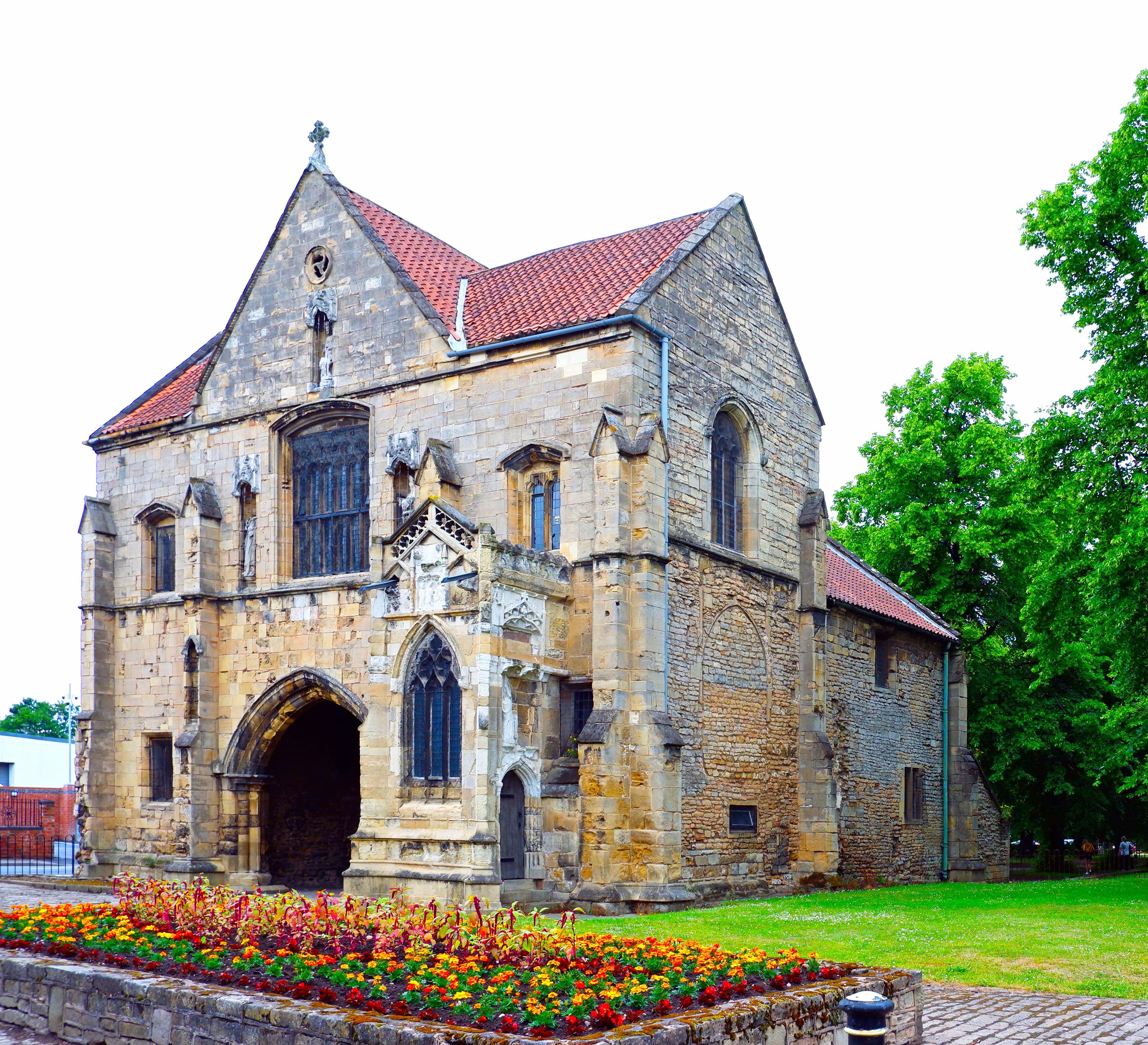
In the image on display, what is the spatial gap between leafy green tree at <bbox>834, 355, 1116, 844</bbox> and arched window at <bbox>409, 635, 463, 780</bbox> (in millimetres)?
18201

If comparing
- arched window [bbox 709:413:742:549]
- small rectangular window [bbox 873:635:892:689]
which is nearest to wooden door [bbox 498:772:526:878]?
arched window [bbox 709:413:742:549]

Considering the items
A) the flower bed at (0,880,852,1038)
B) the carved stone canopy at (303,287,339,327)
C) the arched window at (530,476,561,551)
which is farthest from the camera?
the carved stone canopy at (303,287,339,327)

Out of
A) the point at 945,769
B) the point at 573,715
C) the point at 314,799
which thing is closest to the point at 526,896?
the point at 573,715

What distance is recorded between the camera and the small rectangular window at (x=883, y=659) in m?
29.5

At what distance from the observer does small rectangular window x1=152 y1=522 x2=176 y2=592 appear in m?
27.6

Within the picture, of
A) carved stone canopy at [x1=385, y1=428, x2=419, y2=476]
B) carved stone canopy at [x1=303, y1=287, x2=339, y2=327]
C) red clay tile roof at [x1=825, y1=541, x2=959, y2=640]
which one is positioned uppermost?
carved stone canopy at [x1=303, y1=287, x2=339, y2=327]

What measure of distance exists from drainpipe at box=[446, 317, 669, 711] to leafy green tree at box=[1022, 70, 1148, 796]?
704 centimetres

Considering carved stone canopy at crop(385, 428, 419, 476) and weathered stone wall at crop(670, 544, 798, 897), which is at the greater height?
carved stone canopy at crop(385, 428, 419, 476)

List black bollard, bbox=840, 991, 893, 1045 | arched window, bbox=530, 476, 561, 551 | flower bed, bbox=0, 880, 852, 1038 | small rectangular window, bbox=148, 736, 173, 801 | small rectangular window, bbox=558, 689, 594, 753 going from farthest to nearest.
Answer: small rectangular window, bbox=148, 736, 173, 801 → arched window, bbox=530, 476, 561, 551 → small rectangular window, bbox=558, 689, 594, 753 → flower bed, bbox=0, 880, 852, 1038 → black bollard, bbox=840, 991, 893, 1045

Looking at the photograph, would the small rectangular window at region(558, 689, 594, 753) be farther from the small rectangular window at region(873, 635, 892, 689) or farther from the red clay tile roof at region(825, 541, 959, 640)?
the small rectangular window at region(873, 635, 892, 689)

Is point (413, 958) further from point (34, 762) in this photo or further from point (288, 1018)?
point (34, 762)

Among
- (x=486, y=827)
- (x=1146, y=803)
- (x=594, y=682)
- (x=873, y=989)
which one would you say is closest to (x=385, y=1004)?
(x=873, y=989)

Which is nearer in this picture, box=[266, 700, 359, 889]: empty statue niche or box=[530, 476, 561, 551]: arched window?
box=[530, 476, 561, 551]: arched window

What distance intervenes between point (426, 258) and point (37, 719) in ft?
281
